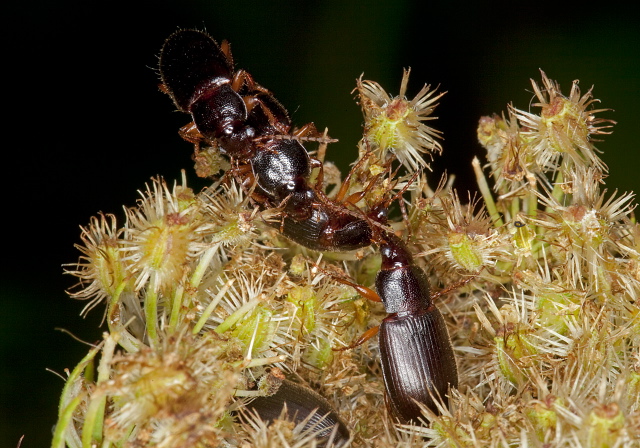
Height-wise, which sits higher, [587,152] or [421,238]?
[587,152]

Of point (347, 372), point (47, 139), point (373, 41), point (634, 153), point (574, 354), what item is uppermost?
point (373, 41)

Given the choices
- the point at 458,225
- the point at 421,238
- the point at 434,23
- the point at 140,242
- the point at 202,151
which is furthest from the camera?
the point at 434,23

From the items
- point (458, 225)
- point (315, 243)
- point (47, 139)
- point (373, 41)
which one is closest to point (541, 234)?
point (458, 225)

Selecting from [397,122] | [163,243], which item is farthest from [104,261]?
[397,122]

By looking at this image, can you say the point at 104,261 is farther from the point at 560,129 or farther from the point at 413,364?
the point at 560,129

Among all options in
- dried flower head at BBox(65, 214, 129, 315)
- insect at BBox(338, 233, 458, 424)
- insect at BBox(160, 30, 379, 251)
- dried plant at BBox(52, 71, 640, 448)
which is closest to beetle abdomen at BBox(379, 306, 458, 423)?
insect at BBox(338, 233, 458, 424)

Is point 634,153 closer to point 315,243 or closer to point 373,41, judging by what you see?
point 373,41
